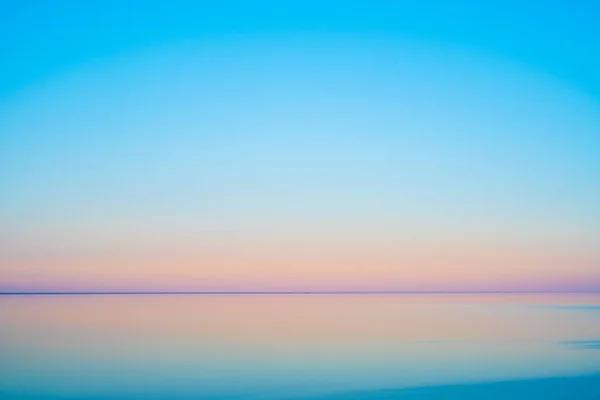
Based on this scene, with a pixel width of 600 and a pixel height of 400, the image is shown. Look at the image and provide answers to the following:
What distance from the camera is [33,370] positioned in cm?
1616

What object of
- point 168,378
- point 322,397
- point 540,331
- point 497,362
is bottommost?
point 322,397

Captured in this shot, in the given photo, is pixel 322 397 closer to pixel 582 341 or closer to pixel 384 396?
pixel 384 396

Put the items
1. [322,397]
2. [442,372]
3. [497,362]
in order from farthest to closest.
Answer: [497,362] < [442,372] < [322,397]

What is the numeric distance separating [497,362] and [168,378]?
27.8 feet

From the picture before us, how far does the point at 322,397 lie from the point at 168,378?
381 cm

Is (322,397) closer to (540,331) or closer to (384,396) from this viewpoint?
(384,396)

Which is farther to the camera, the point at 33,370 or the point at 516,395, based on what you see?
the point at 33,370

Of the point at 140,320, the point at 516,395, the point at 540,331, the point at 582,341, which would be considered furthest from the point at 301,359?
the point at 140,320

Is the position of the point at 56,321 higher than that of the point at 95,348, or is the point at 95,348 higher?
the point at 56,321

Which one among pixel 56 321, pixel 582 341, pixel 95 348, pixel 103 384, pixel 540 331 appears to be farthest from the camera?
pixel 56 321

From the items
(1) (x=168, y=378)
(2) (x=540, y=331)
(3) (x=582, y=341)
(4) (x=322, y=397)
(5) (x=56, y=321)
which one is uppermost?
(5) (x=56, y=321)

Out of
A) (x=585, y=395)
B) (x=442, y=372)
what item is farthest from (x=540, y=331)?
(x=585, y=395)

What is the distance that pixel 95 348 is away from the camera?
20.1m

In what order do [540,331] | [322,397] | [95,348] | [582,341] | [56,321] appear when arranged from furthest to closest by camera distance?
[56,321] → [540,331] → [582,341] → [95,348] → [322,397]
